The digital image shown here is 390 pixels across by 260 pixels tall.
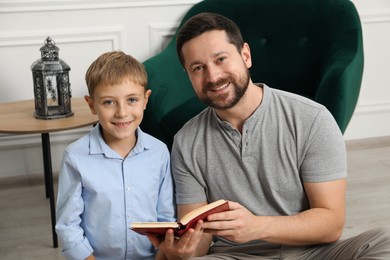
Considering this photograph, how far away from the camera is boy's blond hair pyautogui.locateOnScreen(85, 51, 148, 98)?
1.85 metres

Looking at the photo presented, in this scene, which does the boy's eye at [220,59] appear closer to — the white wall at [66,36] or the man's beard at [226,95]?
the man's beard at [226,95]

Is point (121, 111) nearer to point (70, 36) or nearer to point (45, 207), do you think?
point (45, 207)

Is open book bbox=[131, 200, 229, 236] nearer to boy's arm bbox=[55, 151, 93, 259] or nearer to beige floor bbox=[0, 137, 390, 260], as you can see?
boy's arm bbox=[55, 151, 93, 259]

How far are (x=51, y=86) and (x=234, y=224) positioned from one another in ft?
Answer: 4.47

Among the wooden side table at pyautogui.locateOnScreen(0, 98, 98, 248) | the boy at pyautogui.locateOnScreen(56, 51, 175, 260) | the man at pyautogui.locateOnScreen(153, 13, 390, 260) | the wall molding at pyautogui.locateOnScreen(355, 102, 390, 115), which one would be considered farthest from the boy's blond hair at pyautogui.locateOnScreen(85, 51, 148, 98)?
the wall molding at pyautogui.locateOnScreen(355, 102, 390, 115)

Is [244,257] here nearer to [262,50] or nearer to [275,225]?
[275,225]

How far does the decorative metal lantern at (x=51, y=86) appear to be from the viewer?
2723 mm

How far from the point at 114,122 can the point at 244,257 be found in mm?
532

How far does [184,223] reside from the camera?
5.13 ft

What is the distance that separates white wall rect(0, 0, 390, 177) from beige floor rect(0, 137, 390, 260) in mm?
177

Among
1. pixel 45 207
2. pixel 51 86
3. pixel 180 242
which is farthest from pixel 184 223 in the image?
pixel 45 207

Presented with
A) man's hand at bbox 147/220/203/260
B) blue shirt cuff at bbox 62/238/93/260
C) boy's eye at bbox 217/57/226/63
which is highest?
boy's eye at bbox 217/57/226/63

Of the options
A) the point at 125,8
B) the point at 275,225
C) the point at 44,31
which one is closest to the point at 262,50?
the point at 125,8

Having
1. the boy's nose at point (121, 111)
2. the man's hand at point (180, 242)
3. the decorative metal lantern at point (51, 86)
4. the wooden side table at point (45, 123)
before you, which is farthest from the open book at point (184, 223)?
the decorative metal lantern at point (51, 86)
